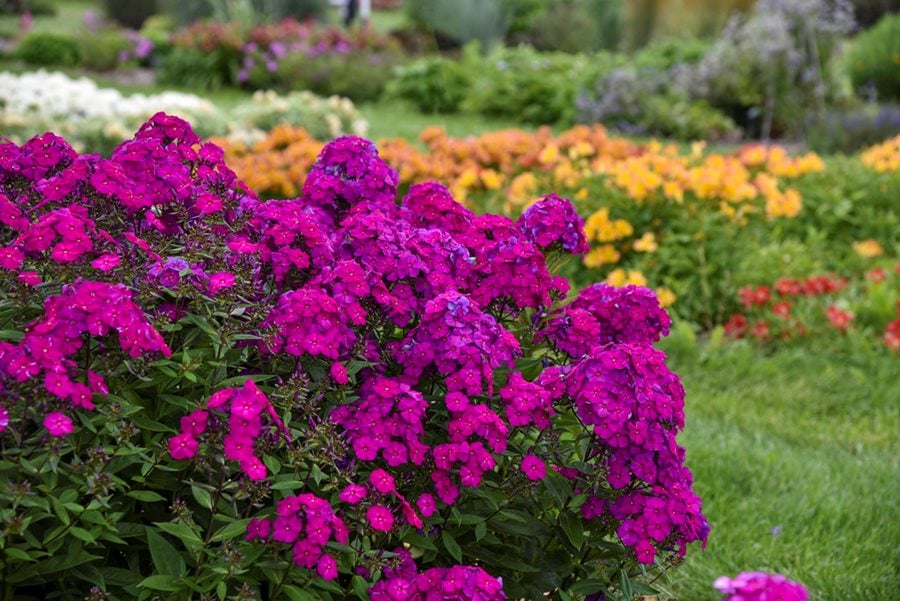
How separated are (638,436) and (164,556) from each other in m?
0.86

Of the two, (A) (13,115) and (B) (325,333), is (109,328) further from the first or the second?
(A) (13,115)

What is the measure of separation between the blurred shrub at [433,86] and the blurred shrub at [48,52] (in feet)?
18.9

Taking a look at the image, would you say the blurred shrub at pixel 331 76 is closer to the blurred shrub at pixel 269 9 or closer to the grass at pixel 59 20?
the blurred shrub at pixel 269 9

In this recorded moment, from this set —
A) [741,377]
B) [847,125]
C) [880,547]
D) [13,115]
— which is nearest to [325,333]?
[880,547]

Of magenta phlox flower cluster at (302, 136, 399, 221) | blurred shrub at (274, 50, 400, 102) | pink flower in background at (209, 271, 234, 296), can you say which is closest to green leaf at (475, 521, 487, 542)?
pink flower in background at (209, 271, 234, 296)

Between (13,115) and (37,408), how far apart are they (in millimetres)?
7955

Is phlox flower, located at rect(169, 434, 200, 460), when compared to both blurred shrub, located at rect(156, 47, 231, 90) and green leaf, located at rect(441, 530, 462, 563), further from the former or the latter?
blurred shrub, located at rect(156, 47, 231, 90)

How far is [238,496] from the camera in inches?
71.1

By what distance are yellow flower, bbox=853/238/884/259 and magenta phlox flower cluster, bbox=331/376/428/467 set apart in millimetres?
5197

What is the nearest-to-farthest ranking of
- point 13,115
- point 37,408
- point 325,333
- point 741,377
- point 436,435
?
point 37,408 < point 325,333 < point 436,435 < point 741,377 < point 13,115

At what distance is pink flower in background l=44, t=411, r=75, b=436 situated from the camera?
167cm

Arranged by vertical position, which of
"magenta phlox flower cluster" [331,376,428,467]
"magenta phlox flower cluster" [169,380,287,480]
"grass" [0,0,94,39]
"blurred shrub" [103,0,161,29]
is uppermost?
"magenta phlox flower cluster" [169,380,287,480]

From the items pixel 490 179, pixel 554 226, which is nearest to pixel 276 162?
pixel 490 179

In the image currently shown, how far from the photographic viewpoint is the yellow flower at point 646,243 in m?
5.64
